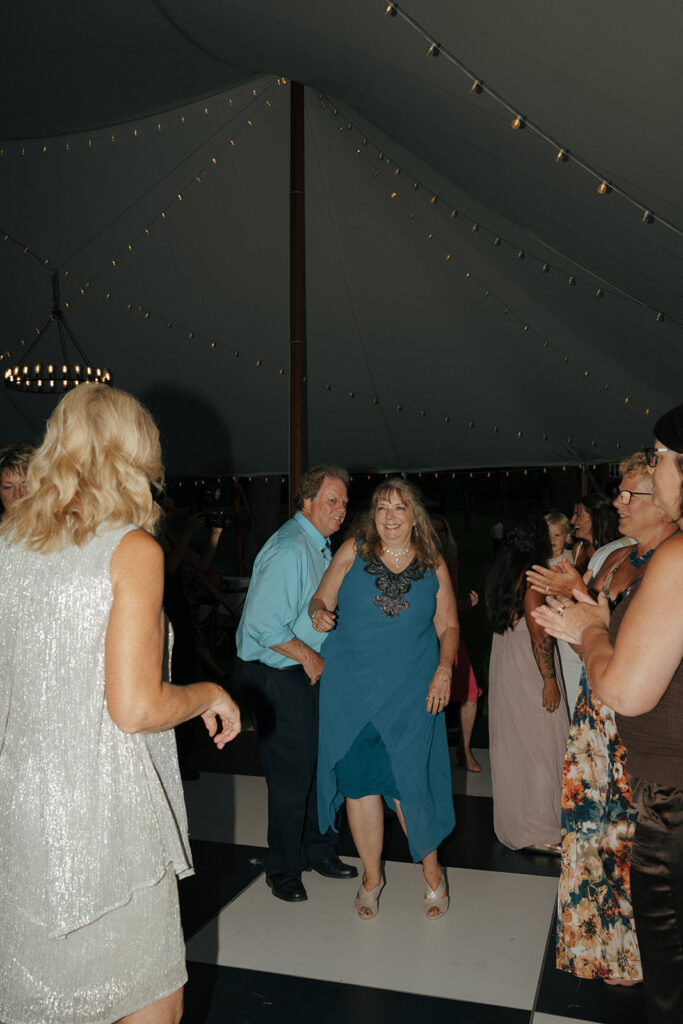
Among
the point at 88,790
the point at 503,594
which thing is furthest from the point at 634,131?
the point at 88,790

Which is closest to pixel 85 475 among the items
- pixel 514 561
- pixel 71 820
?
pixel 71 820

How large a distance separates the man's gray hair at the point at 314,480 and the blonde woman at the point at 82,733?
1.52m

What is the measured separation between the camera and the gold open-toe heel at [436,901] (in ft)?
8.62

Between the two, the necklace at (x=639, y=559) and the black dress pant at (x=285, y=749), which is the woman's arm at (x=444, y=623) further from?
the necklace at (x=639, y=559)

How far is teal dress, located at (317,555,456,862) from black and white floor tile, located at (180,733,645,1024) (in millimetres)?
281

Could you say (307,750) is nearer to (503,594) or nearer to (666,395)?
(503,594)

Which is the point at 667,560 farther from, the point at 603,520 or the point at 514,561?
the point at 603,520

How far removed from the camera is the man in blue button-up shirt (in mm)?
2760

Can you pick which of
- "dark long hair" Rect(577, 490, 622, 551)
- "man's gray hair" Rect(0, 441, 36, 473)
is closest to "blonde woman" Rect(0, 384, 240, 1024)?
"man's gray hair" Rect(0, 441, 36, 473)

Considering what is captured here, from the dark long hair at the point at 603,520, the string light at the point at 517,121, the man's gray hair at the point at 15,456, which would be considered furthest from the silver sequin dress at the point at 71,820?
the dark long hair at the point at 603,520

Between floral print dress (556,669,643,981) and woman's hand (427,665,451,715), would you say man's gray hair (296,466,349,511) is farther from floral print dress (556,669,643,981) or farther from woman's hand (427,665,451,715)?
floral print dress (556,669,643,981)

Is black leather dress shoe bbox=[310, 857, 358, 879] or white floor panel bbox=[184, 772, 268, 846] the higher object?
white floor panel bbox=[184, 772, 268, 846]

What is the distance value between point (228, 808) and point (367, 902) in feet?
3.56

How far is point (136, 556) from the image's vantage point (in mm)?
1340
